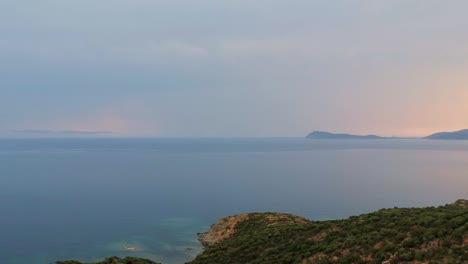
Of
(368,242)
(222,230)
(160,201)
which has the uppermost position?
(368,242)

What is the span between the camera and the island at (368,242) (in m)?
21.0

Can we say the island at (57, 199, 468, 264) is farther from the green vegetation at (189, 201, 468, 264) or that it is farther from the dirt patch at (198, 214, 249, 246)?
the dirt patch at (198, 214, 249, 246)

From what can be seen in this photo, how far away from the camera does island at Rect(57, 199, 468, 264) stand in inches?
826

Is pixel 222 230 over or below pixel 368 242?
below

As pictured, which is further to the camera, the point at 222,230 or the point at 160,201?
the point at 160,201

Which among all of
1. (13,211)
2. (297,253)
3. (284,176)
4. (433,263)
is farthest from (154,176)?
(433,263)

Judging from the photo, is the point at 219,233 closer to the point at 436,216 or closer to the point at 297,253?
the point at 297,253

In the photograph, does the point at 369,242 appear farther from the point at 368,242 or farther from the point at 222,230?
the point at 222,230

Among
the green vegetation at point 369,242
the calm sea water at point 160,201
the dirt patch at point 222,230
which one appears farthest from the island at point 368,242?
the calm sea water at point 160,201

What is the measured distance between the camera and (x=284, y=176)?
178 meters

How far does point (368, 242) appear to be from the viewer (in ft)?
82.9

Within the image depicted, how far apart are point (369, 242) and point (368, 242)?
8 centimetres

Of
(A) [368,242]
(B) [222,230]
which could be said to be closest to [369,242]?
(A) [368,242]

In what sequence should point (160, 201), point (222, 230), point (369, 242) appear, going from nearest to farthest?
1. point (369, 242)
2. point (222, 230)
3. point (160, 201)
